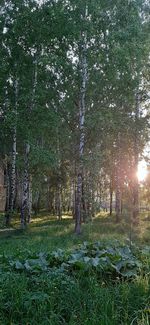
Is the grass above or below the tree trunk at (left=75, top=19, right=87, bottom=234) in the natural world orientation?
below

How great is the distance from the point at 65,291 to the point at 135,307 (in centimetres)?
106

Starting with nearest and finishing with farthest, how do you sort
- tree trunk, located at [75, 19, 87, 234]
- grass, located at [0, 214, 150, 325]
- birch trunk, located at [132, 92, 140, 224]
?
grass, located at [0, 214, 150, 325]
tree trunk, located at [75, 19, 87, 234]
birch trunk, located at [132, 92, 140, 224]

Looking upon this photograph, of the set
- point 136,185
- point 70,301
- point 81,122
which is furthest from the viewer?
point 136,185

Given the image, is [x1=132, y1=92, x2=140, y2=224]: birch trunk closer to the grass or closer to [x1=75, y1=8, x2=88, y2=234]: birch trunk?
[x1=75, y1=8, x2=88, y2=234]: birch trunk

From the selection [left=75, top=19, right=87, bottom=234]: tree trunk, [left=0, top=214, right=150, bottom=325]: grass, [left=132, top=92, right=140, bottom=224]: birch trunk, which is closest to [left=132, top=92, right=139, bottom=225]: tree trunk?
[left=132, top=92, right=140, bottom=224]: birch trunk

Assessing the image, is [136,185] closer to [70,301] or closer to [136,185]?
[136,185]

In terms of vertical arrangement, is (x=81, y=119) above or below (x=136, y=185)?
above

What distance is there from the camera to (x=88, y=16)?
69.3 feet

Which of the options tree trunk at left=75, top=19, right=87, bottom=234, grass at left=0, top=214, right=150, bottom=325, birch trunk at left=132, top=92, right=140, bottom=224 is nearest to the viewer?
grass at left=0, top=214, right=150, bottom=325

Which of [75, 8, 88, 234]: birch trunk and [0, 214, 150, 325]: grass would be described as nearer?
[0, 214, 150, 325]: grass

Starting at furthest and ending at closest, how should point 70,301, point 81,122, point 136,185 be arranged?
point 136,185, point 81,122, point 70,301

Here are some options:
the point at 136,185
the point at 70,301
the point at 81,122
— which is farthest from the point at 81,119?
the point at 70,301

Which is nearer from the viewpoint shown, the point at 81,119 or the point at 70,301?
the point at 70,301

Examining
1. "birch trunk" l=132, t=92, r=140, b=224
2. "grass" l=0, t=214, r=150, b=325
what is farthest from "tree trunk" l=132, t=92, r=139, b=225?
"grass" l=0, t=214, r=150, b=325
